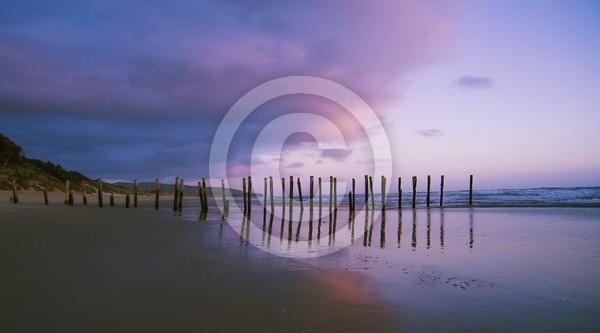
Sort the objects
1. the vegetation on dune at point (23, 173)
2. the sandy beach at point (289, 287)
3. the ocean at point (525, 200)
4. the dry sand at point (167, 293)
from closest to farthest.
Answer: the dry sand at point (167, 293)
the sandy beach at point (289, 287)
the ocean at point (525, 200)
the vegetation on dune at point (23, 173)

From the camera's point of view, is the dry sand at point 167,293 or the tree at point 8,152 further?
the tree at point 8,152

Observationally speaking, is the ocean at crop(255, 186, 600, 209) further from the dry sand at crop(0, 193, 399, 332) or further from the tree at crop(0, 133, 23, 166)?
the tree at crop(0, 133, 23, 166)

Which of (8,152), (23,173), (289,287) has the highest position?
(8,152)

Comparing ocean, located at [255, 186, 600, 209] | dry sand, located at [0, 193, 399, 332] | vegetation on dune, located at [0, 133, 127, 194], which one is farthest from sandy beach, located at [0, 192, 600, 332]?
vegetation on dune, located at [0, 133, 127, 194]

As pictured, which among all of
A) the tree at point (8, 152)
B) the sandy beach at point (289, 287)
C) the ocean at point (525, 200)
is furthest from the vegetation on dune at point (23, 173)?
the sandy beach at point (289, 287)

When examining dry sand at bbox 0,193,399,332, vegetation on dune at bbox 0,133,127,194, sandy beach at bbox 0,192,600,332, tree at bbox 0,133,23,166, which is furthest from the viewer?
tree at bbox 0,133,23,166

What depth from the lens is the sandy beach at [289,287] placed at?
476cm

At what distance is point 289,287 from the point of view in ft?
21.6

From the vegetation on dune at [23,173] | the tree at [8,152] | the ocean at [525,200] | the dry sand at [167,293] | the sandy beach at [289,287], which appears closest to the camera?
the dry sand at [167,293]

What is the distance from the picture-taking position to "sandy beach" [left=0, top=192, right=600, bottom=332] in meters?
4.76

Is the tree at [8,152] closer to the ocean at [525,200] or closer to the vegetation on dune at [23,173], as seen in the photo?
the vegetation on dune at [23,173]

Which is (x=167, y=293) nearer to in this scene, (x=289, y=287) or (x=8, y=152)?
(x=289, y=287)

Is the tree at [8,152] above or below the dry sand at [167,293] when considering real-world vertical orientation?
above

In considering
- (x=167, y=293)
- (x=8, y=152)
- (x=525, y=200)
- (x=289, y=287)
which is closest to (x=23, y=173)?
(x=8, y=152)
